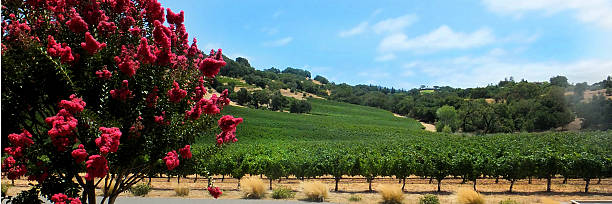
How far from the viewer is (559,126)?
208ft

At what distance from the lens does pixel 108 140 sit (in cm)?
323

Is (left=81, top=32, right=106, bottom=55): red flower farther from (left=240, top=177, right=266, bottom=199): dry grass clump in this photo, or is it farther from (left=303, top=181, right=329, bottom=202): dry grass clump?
(left=240, top=177, right=266, bottom=199): dry grass clump

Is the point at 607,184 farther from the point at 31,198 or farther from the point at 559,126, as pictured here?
the point at 559,126

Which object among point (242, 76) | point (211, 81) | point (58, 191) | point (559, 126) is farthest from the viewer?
point (242, 76)

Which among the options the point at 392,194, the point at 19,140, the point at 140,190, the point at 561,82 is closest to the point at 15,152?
the point at 19,140

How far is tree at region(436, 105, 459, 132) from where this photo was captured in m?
79.2

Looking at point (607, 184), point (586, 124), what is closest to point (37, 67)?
point (607, 184)

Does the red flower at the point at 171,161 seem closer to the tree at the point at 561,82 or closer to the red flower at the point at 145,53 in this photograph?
the red flower at the point at 145,53

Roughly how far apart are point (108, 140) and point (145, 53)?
0.98m

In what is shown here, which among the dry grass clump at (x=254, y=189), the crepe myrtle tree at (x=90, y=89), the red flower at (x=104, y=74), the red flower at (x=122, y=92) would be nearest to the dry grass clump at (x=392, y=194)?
the dry grass clump at (x=254, y=189)

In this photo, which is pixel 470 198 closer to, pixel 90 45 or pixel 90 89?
pixel 90 89

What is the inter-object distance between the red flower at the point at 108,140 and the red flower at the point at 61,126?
26 cm

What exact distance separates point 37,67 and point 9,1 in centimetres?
101

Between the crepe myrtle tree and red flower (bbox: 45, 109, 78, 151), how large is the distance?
0.02 metres
